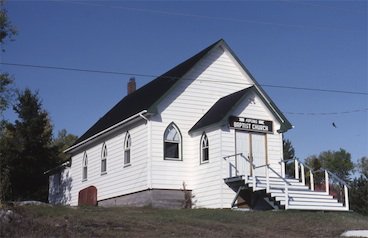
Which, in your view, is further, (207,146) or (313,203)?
(207,146)

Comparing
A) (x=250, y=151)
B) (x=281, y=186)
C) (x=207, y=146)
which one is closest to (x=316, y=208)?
(x=281, y=186)

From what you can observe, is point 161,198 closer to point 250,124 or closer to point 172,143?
point 172,143

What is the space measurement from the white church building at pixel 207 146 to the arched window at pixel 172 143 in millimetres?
46

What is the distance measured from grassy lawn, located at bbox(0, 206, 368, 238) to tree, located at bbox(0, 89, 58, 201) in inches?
916

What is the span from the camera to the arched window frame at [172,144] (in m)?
26.2

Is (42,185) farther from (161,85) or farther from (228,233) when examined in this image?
(228,233)

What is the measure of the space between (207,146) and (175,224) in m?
9.22

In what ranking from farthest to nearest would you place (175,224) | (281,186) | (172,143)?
(172,143) → (281,186) → (175,224)

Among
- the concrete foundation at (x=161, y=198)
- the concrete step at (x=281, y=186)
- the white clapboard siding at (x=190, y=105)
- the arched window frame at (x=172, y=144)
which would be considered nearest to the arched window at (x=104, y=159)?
the concrete foundation at (x=161, y=198)

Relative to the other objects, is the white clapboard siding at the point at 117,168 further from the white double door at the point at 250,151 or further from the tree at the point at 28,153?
the tree at the point at 28,153

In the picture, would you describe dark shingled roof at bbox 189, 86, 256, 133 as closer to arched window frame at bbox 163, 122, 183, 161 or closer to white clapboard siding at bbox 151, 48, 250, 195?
white clapboard siding at bbox 151, 48, 250, 195

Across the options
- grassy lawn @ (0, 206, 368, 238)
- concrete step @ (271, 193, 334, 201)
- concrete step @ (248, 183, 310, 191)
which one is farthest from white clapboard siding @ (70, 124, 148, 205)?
concrete step @ (271, 193, 334, 201)

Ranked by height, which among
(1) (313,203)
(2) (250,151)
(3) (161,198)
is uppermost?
(2) (250,151)

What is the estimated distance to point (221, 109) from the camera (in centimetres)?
2592
